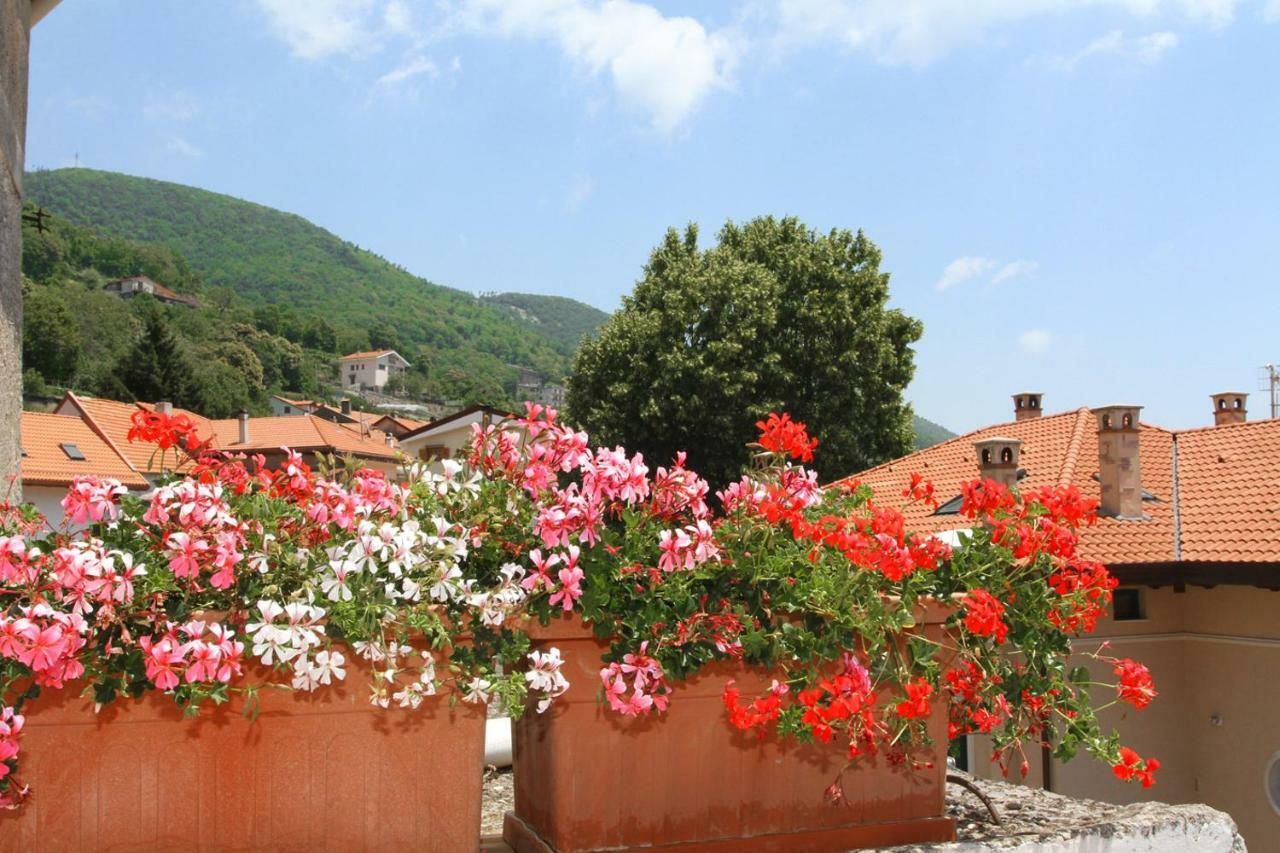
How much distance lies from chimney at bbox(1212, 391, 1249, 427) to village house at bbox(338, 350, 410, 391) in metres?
85.9

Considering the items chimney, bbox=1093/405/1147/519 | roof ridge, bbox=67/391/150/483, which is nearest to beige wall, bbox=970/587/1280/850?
chimney, bbox=1093/405/1147/519

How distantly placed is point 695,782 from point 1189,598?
63.3 ft

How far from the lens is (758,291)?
75.5 ft

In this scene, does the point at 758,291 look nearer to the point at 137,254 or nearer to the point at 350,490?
the point at 350,490

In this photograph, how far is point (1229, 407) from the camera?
1031 inches

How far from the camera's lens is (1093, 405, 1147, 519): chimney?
18.9m

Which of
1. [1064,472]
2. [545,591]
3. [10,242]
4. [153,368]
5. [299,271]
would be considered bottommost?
[545,591]

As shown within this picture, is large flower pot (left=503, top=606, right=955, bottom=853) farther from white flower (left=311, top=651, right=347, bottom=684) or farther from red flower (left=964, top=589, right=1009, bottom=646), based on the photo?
white flower (left=311, top=651, right=347, bottom=684)

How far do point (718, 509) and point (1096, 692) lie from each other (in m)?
13.7

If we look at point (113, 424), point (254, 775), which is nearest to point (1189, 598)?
point (254, 775)

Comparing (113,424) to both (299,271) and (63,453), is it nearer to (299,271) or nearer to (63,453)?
(63,453)

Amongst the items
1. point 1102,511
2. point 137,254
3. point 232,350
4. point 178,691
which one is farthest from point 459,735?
point 137,254

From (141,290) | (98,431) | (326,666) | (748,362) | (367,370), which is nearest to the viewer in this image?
(326,666)

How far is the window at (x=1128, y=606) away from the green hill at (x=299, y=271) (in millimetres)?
91201
